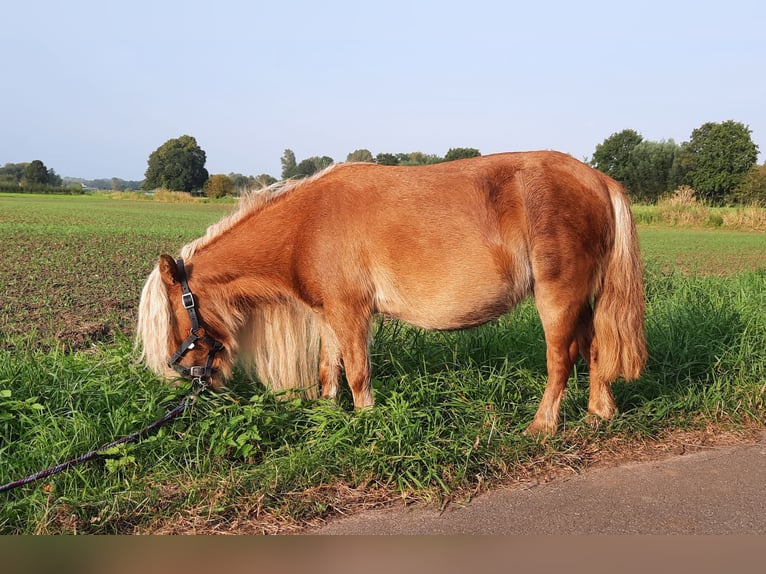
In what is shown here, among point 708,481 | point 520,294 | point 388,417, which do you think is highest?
point 520,294

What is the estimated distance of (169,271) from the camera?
4129mm

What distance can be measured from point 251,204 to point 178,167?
76779 millimetres

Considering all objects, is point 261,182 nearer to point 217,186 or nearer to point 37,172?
point 217,186

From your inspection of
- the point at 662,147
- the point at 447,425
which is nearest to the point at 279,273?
the point at 447,425

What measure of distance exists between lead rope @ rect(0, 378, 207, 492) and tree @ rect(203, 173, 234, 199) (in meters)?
59.8

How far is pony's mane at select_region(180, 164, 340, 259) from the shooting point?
14.6ft

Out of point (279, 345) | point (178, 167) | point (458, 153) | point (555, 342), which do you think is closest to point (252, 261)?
point (279, 345)

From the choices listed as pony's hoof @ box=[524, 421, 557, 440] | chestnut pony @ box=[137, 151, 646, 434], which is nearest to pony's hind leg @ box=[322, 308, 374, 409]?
chestnut pony @ box=[137, 151, 646, 434]

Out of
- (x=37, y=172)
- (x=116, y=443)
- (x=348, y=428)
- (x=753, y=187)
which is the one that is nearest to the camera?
(x=116, y=443)

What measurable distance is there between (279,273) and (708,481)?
3062mm

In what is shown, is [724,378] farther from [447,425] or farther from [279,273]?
[279,273]

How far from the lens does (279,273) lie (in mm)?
4312

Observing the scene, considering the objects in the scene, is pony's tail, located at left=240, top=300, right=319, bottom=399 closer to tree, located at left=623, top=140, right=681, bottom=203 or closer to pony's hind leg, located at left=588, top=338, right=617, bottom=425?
pony's hind leg, located at left=588, top=338, right=617, bottom=425

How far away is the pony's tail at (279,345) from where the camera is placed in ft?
15.2
